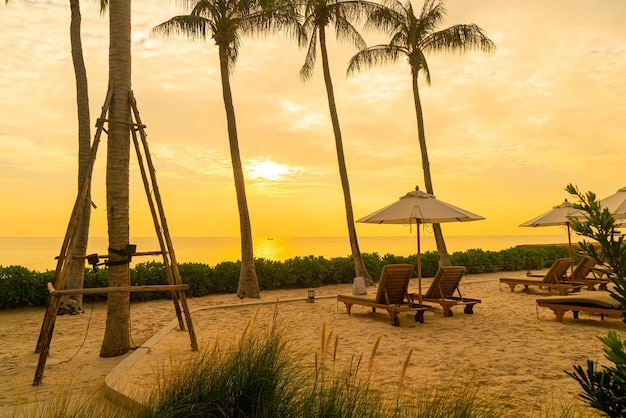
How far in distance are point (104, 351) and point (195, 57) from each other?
36.4 ft

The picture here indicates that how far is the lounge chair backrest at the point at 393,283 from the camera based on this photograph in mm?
9352

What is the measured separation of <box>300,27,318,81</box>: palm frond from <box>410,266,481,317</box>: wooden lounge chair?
37.3ft

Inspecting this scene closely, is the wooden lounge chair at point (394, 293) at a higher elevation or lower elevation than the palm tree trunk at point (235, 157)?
lower

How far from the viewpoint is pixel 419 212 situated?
1000 centimetres

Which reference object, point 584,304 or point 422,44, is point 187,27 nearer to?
point 422,44

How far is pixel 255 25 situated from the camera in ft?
47.9

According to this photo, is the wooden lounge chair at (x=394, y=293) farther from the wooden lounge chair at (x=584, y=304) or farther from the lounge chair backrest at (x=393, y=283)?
the wooden lounge chair at (x=584, y=304)

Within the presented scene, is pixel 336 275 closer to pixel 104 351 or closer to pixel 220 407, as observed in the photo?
pixel 104 351

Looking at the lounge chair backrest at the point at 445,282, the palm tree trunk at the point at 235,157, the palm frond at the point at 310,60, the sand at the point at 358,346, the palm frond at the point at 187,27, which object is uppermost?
the palm frond at the point at 310,60

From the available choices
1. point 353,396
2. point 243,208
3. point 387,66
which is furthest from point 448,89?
point 353,396

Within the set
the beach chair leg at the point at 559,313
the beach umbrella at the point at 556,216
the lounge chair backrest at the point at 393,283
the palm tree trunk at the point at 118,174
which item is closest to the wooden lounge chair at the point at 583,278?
the beach umbrella at the point at 556,216

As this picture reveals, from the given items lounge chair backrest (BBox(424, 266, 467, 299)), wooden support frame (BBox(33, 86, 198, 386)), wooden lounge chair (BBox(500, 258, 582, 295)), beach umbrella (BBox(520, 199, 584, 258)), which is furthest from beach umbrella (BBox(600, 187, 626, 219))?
wooden support frame (BBox(33, 86, 198, 386))

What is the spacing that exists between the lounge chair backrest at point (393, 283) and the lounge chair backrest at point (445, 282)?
953 millimetres

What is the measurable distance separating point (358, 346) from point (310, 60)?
46.0 ft
